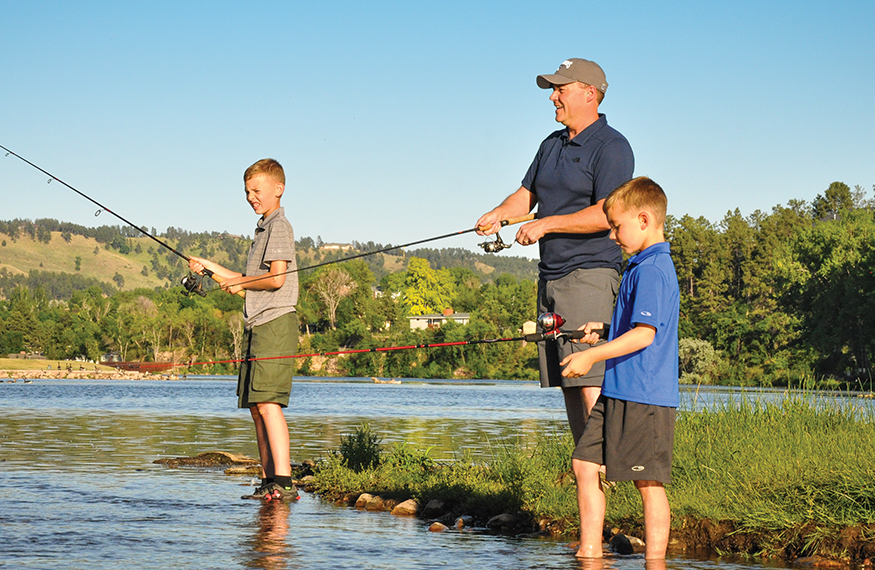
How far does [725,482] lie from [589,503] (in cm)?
182

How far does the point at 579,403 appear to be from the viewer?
17.5ft

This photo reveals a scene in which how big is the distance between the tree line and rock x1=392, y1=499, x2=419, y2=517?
38296 mm

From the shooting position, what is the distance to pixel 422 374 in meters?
102

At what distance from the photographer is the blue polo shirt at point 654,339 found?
4309 mm

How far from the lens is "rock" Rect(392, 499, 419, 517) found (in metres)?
6.73

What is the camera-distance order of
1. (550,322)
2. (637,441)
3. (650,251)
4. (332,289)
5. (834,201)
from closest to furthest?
(637,441)
(650,251)
(550,322)
(834,201)
(332,289)

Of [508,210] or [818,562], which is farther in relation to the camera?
[508,210]

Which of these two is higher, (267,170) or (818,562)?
(267,170)

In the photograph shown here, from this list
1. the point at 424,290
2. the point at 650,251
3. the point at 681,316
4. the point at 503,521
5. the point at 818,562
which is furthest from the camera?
the point at 424,290

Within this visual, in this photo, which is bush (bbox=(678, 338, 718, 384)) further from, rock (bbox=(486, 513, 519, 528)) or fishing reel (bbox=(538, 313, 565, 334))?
fishing reel (bbox=(538, 313, 565, 334))

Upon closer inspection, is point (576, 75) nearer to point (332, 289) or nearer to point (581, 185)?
point (581, 185)

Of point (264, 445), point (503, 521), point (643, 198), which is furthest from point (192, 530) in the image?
point (643, 198)

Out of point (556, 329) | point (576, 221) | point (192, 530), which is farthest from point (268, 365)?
point (576, 221)

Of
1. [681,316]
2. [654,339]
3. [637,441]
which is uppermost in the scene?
[681,316]
